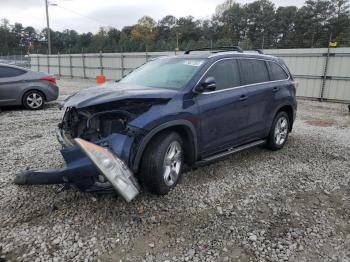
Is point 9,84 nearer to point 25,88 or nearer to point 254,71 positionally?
point 25,88

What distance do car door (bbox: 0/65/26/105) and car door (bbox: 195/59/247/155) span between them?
698 cm

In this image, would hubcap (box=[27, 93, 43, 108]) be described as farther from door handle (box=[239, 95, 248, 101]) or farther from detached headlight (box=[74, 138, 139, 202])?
detached headlight (box=[74, 138, 139, 202])

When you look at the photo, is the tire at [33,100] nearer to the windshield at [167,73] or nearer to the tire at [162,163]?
the windshield at [167,73]

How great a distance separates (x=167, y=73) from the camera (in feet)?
14.6

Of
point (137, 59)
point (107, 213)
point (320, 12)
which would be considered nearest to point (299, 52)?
point (137, 59)

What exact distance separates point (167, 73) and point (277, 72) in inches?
91.9

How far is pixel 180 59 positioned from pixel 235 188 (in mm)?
2066

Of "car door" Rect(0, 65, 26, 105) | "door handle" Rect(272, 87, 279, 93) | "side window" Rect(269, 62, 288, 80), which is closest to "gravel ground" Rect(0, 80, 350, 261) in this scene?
"door handle" Rect(272, 87, 279, 93)

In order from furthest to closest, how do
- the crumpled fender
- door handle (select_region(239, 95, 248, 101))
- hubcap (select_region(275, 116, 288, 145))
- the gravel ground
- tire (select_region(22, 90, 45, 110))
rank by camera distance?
tire (select_region(22, 90, 45, 110))
hubcap (select_region(275, 116, 288, 145))
door handle (select_region(239, 95, 248, 101))
the crumpled fender
the gravel ground

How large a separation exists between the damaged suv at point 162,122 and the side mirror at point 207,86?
1 centimetres

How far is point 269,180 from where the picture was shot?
4441mm

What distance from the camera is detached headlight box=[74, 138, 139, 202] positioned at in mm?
2739

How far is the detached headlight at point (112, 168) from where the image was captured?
2739 millimetres

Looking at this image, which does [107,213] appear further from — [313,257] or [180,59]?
[180,59]
